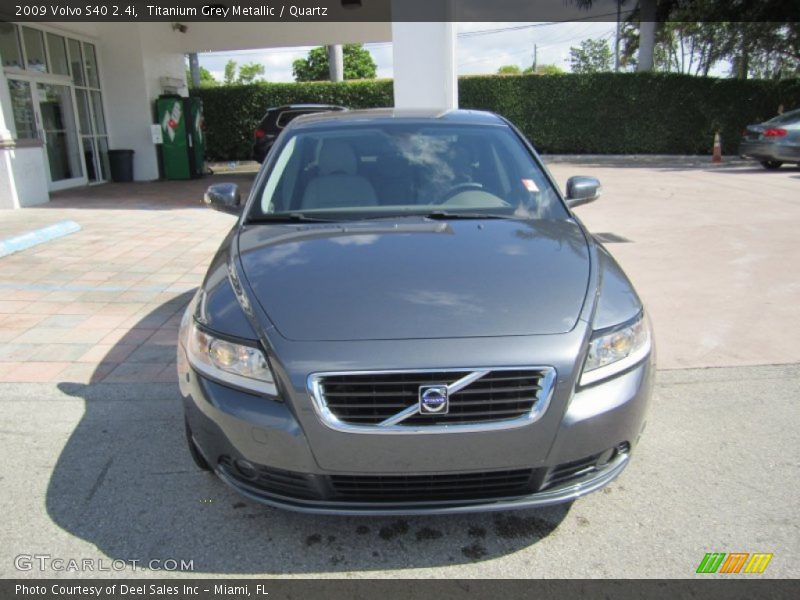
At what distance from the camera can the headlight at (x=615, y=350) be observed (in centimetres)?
242

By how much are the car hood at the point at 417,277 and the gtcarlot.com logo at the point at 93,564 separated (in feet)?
3.24

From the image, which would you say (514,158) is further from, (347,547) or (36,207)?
(36,207)

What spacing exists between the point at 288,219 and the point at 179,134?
46.4 feet

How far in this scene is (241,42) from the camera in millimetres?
17953

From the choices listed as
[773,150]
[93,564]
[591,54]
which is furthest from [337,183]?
[591,54]

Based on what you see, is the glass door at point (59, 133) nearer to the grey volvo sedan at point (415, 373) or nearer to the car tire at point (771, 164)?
the grey volvo sedan at point (415, 373)

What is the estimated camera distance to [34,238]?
8203mm

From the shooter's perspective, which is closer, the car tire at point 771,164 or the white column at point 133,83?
the white column at point 133,83

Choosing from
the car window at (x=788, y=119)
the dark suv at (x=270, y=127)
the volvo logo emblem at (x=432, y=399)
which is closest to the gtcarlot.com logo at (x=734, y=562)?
the volvo logo emblem at (x=432, y=399)

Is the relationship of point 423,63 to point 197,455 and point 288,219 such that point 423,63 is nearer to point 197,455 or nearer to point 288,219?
point 288,219

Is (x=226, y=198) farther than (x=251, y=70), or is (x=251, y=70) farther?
(x=251, y=70)
